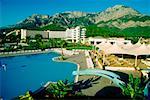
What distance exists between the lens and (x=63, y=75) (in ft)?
36.5

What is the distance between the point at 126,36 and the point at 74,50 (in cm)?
332

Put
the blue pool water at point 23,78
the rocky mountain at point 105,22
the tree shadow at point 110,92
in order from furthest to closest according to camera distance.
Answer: the rocky mountain at point 105,22 → the blue pool water at point 23,78 → the tree shadow at point 110,92

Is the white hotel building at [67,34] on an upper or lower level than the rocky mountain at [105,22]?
lower

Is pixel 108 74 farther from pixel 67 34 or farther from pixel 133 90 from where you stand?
pixel 67 34

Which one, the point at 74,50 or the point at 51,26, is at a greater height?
the point at 51,26

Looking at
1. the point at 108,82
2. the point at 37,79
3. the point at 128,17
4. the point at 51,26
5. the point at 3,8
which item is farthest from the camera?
the point at 128,17

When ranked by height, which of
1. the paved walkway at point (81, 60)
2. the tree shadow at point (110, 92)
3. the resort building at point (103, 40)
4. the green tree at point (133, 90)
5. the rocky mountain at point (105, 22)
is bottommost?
the tree shadow at point (110, 92)

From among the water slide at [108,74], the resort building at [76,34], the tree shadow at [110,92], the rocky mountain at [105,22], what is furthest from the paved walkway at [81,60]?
the tree shadow at [110,92]

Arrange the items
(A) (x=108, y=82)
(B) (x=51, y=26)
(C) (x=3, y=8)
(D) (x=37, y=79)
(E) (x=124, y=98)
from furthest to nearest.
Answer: (B) (x=51, y=26), (C) (x=3, y=8), (D) (x=37, y=79), (A) (x=108, y=82), (E) (x=124, y=98)

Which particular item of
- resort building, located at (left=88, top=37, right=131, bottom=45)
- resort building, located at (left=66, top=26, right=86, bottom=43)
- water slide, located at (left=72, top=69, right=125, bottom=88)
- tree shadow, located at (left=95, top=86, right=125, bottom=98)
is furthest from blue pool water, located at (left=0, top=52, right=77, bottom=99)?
resort building, located at (left=88, top=37, right=131, bottom=45)

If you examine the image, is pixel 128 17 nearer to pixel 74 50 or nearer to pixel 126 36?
pixel 126 36

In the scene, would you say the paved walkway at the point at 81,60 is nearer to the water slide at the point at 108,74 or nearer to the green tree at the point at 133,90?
the water slide at the point at 108,74

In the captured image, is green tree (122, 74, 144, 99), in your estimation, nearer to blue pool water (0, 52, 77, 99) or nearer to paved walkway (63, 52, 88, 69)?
blue pool water (0, 52, 77, 99)

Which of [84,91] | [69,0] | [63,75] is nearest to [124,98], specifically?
[84,91]
